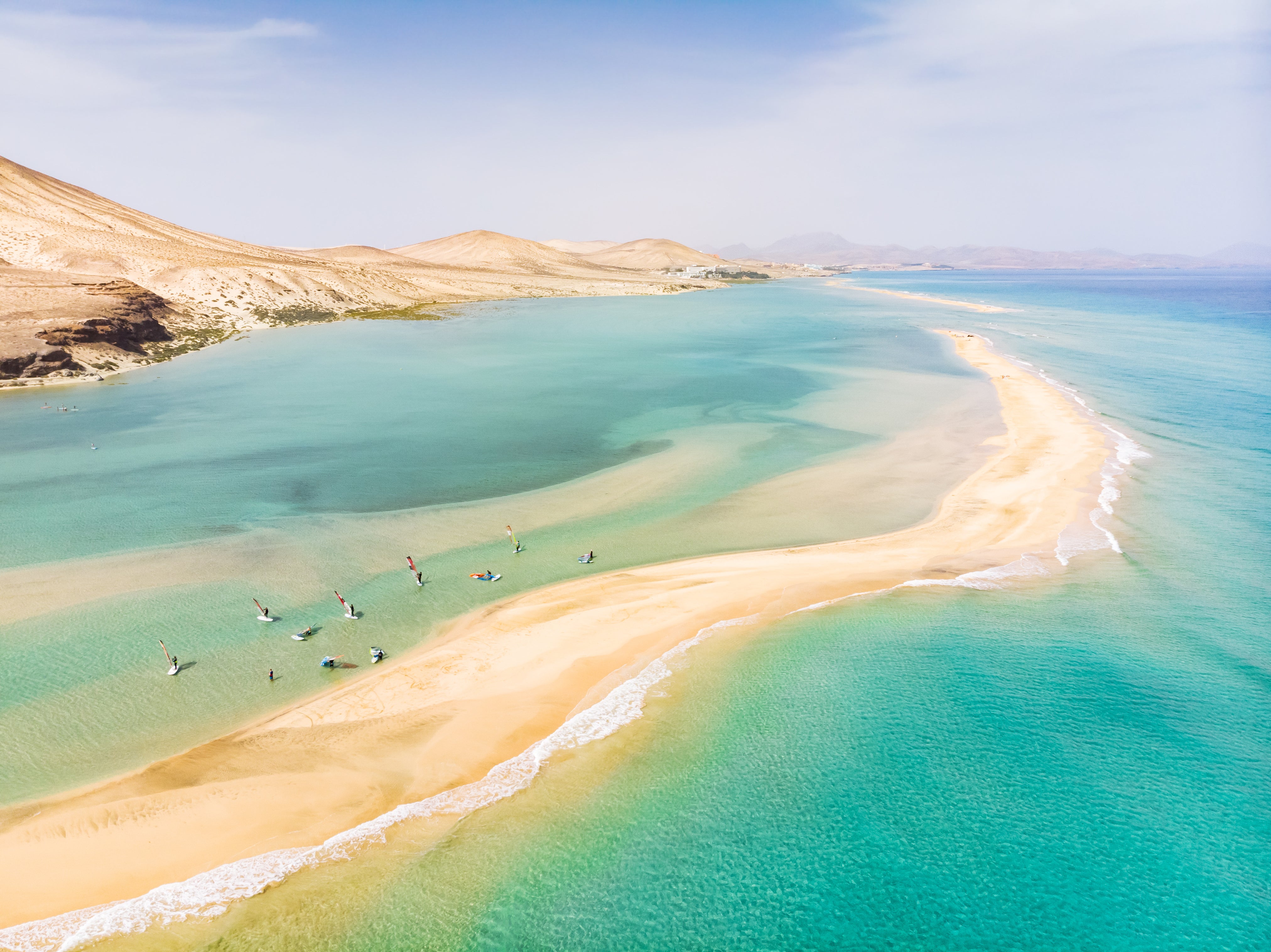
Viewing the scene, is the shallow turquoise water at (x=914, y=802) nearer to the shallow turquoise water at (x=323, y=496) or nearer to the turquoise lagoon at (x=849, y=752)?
the turquoise lagoon at (x=849, y=752)

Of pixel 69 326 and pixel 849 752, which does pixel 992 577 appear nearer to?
pixel 849 752

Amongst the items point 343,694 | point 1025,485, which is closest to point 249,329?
point 343,694

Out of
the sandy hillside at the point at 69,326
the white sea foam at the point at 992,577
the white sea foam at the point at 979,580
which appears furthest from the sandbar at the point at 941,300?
the sandy hillside at the point at 69,326

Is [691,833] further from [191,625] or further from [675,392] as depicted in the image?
[675,392]

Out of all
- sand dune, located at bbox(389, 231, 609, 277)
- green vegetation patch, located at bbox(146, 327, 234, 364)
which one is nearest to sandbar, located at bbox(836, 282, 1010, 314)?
sand dune, located at bbox(389, 231, 609, 277)

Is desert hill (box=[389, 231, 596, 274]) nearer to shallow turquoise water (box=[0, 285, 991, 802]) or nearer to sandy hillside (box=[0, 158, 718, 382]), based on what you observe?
A: sandy hillside (box=[0, 158, 718, 382])

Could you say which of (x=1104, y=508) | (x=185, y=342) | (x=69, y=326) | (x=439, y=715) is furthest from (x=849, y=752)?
(x=185, y=342)

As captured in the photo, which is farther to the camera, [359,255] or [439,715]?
[359,255]

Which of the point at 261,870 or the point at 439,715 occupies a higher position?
the point at 439,715
